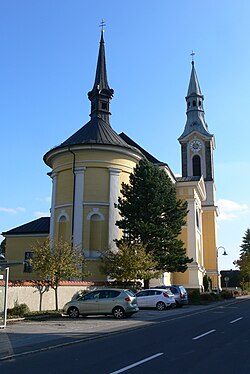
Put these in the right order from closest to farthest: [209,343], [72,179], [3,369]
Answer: [3,369] < [209,343] < [72,179]

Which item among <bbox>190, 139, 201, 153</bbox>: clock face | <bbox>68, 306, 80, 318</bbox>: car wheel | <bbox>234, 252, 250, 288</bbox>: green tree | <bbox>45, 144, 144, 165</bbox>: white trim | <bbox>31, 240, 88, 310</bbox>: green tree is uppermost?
<bbox>190, 139, 201, 153</bbox>: clock face

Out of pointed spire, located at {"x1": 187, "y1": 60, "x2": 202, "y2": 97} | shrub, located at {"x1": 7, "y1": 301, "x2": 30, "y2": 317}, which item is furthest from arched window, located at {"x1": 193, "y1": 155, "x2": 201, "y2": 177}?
shrub, located at {"x1": 7, "y1": 301, "x2": 30, "y2": 317}

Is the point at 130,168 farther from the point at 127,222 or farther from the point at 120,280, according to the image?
the point at 120,280

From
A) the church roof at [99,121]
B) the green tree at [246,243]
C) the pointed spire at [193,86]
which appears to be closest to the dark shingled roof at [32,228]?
the church roof at [99,121]

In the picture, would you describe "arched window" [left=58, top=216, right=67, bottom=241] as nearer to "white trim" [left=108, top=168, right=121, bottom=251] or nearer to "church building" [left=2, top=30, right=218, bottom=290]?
"church building" [left=2, top=30, right=218, bottom=290]

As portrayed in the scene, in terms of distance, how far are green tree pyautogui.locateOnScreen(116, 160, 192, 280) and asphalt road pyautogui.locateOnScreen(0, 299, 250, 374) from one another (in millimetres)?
17998

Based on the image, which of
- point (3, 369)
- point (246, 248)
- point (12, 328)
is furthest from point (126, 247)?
point (246, 248)

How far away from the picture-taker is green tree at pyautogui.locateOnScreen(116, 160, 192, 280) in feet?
115

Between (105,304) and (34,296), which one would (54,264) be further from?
(105,304)

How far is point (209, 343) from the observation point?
12141 mm

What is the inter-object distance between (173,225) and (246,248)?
76261mm

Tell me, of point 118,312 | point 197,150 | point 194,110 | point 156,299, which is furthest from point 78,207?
point 194,110

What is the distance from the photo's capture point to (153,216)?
3603 centimetres

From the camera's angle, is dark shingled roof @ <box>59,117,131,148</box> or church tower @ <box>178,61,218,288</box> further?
church tower @ <box>178,61,218,288</box>
